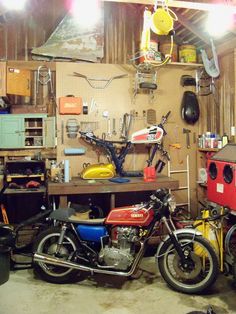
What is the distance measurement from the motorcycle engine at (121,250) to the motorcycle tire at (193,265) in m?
0.31

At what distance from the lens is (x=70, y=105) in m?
4.75

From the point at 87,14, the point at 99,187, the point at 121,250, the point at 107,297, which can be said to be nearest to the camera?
the point at 107,297

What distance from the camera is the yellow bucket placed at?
501 centimetres

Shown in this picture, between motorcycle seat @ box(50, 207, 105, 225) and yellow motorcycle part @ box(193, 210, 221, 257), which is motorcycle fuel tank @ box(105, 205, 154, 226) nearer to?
motorcycle seat @ box(50, 207, 105, 225)

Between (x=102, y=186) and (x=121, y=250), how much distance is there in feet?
2.95

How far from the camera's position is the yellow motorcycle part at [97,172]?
4441 mm

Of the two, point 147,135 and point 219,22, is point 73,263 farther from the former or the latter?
point 219,22

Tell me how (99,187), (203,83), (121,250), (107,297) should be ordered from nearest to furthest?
(107,297)
(121,250)
(99,187)
(203,83)

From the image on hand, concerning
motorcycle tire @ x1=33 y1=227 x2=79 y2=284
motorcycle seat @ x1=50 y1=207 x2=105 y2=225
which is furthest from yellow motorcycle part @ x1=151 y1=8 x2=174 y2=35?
motorcycle tire @ x1=33 y1=227 x2=79 y2=284

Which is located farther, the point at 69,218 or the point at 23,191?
the point at 23,191

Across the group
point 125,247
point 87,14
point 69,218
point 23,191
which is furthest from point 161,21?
point 23,191

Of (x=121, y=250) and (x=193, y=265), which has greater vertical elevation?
(x=121, y=250)

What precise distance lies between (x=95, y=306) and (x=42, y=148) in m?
2.49

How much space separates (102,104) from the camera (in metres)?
4.94
